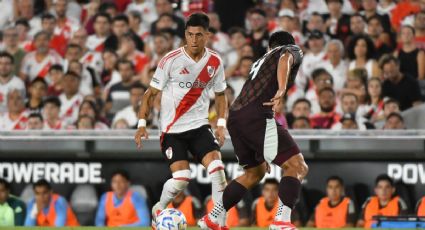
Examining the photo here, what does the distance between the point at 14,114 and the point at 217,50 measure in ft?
10.2

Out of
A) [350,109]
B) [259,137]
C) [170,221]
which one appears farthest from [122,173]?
[259,137]

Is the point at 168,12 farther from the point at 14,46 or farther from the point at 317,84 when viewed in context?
the point at 317,84

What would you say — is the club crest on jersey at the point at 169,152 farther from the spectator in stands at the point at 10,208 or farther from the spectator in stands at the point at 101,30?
the spectator in stands at the point at 101,30

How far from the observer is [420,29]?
16672 mm

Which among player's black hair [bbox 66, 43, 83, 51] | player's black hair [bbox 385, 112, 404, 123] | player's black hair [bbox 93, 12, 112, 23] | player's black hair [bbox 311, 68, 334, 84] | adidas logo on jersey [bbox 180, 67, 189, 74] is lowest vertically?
player's black hair [bbox 385, 112, 404, 123]

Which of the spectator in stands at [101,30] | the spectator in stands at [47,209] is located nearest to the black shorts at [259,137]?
the spectator in stands at [47,209]

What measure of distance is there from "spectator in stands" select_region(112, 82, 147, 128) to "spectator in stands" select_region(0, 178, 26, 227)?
2.02 metres

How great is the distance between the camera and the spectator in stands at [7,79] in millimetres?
16703

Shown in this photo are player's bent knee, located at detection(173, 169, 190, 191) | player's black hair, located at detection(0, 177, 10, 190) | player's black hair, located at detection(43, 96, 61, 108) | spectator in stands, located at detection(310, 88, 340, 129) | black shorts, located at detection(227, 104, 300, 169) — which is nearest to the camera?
black shorts, located at detection(227, 104, 300, 169)

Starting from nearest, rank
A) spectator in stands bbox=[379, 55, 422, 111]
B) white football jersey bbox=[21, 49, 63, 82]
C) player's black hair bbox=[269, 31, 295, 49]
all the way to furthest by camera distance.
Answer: player's black hair bbox=[269, 31, 295, 49] → spectator in stands bbox=[379, 55, 422, 111] → white football jersey bbox=[21, 49, 63, 82]

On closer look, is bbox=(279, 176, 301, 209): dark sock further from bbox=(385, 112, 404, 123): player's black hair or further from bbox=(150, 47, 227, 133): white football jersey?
bbox=(385, 112, 404, 123): player's black hair

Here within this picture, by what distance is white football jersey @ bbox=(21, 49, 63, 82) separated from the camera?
57.1 ft

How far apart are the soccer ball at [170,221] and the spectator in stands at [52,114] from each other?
556cm

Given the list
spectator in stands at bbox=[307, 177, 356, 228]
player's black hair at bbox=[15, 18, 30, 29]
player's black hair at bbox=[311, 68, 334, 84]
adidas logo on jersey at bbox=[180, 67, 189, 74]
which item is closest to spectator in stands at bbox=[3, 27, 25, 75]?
player's black hair at bbox=[15, 18, 30, 29]
